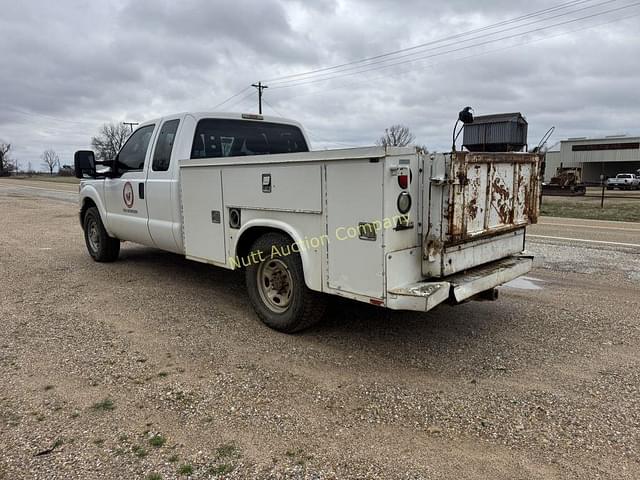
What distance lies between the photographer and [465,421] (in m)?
3.06

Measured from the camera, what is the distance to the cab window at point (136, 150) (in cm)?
625

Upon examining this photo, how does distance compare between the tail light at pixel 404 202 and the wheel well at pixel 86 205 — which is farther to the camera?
the wheel well at pixel 86 205

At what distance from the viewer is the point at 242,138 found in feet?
19.7

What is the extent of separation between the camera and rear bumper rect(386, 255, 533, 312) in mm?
3420

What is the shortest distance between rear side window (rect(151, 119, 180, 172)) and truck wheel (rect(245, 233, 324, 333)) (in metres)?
1.85

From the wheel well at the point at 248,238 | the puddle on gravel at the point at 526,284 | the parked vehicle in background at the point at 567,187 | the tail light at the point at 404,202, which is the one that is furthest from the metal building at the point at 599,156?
the tail light at the point at 404,202

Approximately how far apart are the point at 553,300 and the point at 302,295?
3.10 metres

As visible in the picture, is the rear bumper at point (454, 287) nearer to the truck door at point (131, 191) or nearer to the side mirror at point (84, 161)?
the truck door at point (131, 191)

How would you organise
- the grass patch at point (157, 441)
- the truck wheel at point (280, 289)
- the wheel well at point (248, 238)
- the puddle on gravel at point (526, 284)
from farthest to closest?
1. the puddle on gravel at point (526, 284)
2. the wheel well at point (248, 238)
3. the truck wheel at point (280, 289)
4. the grass patch at point (157, 441)

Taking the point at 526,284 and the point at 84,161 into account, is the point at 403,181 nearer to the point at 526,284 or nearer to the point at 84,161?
the point at 526,284

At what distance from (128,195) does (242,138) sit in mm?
1789

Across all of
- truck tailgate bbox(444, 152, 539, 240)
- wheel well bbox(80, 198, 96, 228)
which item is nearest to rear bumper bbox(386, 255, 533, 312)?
truck tailgate bbox(444, 152, 539, 240)

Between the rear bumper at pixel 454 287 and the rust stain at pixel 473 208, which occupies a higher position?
the rust stain at pixel 473 208

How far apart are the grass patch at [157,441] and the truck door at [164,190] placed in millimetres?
3027
